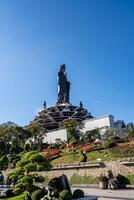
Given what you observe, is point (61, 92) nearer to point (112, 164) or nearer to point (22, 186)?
point (112, 164)

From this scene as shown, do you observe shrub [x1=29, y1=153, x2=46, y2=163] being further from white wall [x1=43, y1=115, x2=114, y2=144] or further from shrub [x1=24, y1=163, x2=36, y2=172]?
white wall [x1=43, y1=115, x2=114, y2=144]

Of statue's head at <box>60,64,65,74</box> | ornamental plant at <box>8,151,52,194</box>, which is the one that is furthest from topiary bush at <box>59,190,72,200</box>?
statue's head at <box>60,64,65,74</box>

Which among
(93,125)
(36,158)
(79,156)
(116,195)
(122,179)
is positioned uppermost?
(93,125)

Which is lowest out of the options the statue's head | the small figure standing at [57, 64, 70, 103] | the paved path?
the paved path

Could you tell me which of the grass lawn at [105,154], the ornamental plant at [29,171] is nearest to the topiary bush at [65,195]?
the ornamental plant at [29,171]

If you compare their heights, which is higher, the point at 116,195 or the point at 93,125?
the point at 93,125

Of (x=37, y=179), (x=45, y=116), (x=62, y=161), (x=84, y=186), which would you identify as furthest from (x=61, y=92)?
(x=37, y=179)

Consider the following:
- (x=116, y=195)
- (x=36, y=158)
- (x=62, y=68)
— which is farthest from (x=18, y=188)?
(x=62, y=68)

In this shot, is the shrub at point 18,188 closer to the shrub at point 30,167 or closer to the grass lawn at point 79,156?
the shrub at point 30,167

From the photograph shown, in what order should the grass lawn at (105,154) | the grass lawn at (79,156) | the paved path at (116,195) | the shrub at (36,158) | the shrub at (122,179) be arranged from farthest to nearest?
1. the grass lawn at (79,156)
2. the grass lawn at (105,154)
3. the shrub at (122,179)
4. the shrub at (36,158)
5. the paved path at (116,195)

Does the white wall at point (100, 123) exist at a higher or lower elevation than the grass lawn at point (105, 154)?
higher

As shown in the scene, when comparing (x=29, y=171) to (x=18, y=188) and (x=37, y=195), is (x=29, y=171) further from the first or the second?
(x=37, y=195)

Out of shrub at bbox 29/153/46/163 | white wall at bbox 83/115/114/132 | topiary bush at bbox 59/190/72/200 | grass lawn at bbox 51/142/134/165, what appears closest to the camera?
topiary bush at bbox 59/190/72/200

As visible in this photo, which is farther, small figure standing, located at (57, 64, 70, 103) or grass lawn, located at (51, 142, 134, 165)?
small figure standing, located at (57, 64, 70, 103)
